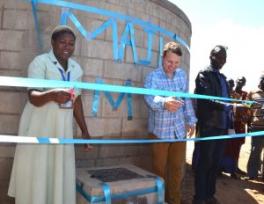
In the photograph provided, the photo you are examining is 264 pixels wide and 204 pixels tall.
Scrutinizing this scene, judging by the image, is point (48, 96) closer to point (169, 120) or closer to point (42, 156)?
point (42, 156)

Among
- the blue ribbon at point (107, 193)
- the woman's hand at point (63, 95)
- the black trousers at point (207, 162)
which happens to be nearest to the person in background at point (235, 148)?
the black trousers at point (207, 162)

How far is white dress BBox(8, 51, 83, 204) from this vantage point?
275 centimetres

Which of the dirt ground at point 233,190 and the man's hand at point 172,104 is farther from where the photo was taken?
the dirt ground at point 233,190

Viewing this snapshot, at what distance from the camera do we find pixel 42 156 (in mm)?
2770

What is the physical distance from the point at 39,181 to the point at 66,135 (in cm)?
40

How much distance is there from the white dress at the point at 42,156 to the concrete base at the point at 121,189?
0.16 meters

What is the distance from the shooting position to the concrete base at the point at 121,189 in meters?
2.77

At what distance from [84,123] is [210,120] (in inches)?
58.1

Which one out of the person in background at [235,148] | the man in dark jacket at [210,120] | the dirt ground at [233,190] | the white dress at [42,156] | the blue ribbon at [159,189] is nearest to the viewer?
the white dress at [42,156]

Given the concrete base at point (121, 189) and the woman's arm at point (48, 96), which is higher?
the woman's arm at point (48, 96)

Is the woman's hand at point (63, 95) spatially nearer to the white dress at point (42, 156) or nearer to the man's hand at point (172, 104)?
the white dress at point (42, 156)

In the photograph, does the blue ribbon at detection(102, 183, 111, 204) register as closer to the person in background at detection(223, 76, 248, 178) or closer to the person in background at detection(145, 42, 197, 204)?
the person in background at detection(145, 42, 197, 204)

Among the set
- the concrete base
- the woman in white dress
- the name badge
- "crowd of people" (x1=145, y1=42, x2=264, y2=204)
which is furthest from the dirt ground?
the name badge

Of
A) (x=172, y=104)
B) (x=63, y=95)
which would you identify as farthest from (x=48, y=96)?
(x=172, y=104)
